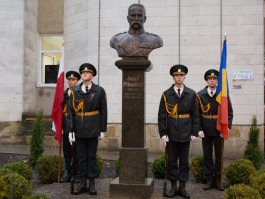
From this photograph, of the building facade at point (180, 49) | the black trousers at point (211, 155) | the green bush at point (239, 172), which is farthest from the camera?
the building facade at point (180, 49)

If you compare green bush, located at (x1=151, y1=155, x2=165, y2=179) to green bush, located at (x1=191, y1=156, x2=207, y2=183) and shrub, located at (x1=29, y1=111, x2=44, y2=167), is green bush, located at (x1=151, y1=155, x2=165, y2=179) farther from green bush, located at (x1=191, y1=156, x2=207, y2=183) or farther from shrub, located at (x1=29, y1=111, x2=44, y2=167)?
shrub, located at (x1=29, y1=111, x2=44, y2=167)

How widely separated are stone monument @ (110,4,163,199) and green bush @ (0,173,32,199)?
1.32 metres

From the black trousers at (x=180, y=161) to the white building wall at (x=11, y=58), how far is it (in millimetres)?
7726

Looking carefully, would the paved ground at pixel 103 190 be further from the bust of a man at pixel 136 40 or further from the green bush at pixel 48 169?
the bust of a man at pixel 136 40

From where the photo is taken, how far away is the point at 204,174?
7.15m

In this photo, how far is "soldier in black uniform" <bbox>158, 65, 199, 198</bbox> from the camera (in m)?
6.21

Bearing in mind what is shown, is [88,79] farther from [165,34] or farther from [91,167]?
[165,34]

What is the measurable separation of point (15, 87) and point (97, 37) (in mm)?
3475

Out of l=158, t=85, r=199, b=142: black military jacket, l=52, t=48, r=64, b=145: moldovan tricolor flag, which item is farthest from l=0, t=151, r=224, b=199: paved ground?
l=158, t=85, r=199, b=142: black military jacket

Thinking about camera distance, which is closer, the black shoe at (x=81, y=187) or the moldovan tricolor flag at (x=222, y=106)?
the black shoe at (x=81, y=187)

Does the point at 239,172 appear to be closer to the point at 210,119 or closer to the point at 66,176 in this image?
the point at 210,119

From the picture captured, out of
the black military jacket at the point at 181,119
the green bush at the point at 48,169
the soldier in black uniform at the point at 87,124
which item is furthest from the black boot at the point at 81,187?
the black military jacket at the point at 181,119

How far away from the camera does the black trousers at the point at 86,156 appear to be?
6.37m

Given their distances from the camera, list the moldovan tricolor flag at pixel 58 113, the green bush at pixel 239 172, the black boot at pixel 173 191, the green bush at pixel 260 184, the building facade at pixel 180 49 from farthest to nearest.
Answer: the building facade at pixel 180 49 → the moldovan tricolor flag at pixel 58 113 → the green bush at pixel 239 172 → the black boot at pixel 173 191 → the green bush at pixel 260 184
